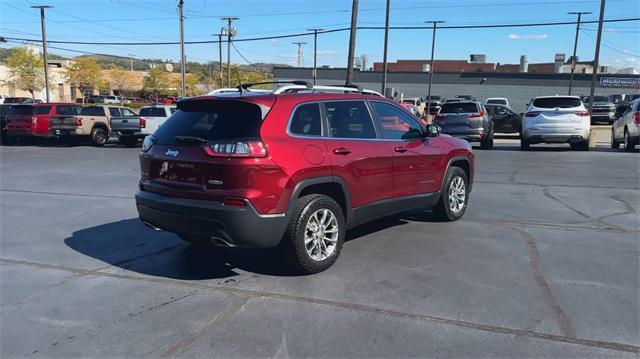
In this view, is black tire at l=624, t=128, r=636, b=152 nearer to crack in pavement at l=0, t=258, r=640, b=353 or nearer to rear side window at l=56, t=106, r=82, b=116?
crack in pavement at l=0, t=258, r=640, b=353

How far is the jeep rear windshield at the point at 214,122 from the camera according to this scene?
14.9 feet

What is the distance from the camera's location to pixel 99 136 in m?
22.1

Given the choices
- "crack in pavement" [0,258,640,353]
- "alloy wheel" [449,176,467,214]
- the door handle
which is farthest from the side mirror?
"crack in pavement" [0,258,640,353]

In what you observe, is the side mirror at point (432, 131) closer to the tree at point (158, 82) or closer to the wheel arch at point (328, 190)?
the wheel arch at point (328, 190)

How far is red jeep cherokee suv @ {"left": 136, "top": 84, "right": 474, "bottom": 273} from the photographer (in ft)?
14.4

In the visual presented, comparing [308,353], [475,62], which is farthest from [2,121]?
[475,62]

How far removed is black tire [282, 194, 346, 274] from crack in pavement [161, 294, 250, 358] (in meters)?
0.62

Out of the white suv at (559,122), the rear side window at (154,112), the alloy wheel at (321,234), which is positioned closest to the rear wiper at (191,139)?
the alloy wheel at (321,234)

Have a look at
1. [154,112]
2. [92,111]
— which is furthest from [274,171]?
[92,111]

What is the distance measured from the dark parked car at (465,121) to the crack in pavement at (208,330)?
14.1 meters

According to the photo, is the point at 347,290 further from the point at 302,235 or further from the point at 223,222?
the point at 223,222

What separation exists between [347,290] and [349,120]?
1842mm

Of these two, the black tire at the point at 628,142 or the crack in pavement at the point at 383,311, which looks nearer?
the crack in pavement at the point at 383,311

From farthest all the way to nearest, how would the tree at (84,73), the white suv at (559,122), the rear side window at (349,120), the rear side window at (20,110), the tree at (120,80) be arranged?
the tree at (120,80)
the tree at (84,73)
the rear side window at (20,110)
the white suv at (559,122)
the rear side window at (349,120)
